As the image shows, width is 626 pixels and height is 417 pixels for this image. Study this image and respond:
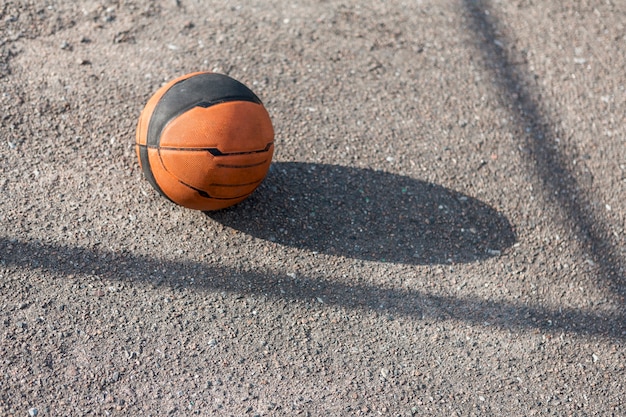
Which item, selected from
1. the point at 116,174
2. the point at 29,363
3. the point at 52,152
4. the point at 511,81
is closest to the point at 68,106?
the point at 52,152

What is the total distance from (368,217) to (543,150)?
1518mm

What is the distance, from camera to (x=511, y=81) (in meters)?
5.32

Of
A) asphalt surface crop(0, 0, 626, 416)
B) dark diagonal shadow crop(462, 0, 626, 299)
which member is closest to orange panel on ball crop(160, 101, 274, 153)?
asphalt surface crop(0, 0, 626, 416)

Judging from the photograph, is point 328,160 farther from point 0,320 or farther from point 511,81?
point 0,320

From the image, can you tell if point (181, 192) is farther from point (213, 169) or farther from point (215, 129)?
point (215, 129)

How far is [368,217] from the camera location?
167 inches

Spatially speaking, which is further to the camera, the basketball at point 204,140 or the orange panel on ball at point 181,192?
the orange panel on ball at point 181,192

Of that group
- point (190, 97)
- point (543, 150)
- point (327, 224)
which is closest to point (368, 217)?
point (327, 224)

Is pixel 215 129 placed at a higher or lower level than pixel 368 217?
higher

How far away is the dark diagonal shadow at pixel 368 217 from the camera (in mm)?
4043

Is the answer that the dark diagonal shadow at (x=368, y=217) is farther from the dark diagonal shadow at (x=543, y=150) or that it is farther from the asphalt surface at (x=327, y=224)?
the dark diagonal shadow at (x=543, y=150)

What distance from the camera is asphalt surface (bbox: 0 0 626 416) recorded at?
11.1 feet

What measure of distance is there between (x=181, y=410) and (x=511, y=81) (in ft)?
11.9

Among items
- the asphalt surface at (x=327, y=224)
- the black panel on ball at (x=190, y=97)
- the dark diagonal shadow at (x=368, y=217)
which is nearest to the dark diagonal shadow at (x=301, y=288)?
the asphalt surface at (x=327, y=224)
